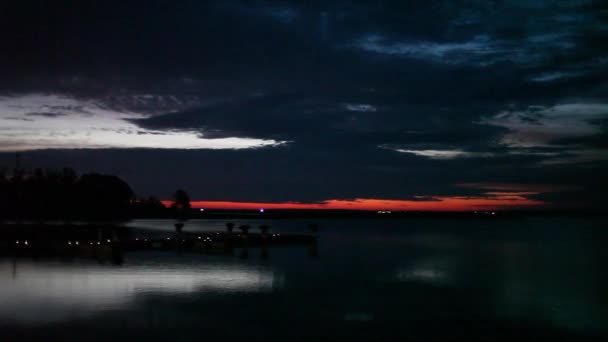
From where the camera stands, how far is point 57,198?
91.2m

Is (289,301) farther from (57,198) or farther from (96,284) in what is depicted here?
(57,198)

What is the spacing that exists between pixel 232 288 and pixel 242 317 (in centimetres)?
602

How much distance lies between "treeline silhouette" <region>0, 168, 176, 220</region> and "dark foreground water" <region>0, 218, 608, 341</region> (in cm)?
5545

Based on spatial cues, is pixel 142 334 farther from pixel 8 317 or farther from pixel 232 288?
pixel 232 288

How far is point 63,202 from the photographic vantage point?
301 feet

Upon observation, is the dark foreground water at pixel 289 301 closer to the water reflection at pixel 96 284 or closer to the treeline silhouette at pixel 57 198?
the water reflection at pixel 96 284

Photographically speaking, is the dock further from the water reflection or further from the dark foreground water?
the water reflection

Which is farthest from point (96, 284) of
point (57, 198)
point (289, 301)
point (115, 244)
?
point (57, 198)

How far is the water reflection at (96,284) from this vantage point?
18692 millimetres

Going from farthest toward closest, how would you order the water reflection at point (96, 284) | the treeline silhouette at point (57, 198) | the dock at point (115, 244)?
the treeline silhouette at point (57, 198)
the dock at point (115, 244)
the water reflection at point (96, 284)

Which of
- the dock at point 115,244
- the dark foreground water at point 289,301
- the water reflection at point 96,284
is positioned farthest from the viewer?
the dock at point 115,244

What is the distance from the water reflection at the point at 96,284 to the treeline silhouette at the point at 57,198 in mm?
54649

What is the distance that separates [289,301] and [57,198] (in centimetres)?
7806

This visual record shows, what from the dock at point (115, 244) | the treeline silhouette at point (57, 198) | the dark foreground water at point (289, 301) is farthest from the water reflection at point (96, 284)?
the treeline silhouette at point (57, 198)
